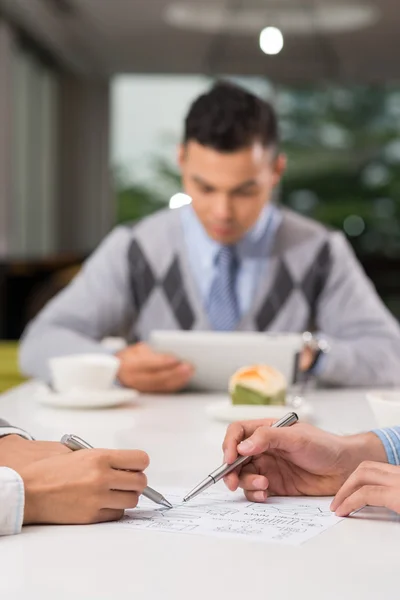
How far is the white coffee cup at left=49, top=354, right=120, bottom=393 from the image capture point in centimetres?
171

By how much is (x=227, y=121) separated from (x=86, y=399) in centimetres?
83

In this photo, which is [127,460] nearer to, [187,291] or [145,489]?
[145,489]

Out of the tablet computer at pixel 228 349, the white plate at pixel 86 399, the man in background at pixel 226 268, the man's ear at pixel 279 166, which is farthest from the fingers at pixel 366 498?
the man's ear at pixel 279 166

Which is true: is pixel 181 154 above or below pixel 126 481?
above

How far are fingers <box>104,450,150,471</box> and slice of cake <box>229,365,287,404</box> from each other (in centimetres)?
62

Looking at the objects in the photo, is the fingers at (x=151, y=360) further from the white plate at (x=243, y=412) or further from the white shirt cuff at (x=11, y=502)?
the white shirt cuff at (x=11, y=502)

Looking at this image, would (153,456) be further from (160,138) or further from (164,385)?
(160,138)

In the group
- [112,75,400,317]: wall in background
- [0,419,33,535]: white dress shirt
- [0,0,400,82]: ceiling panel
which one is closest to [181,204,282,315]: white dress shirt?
[0,419,33,535]: white dress shirt

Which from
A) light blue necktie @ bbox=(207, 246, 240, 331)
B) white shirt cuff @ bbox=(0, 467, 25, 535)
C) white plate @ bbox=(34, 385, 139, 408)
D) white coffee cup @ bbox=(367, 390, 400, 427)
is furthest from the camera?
light blue necktie @ bbox=(207, 246, 240, 331)

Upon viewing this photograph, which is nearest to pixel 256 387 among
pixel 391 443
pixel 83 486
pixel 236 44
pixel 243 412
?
pixel 243 412

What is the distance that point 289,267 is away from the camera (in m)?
2.43

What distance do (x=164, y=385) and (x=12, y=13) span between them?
5.67 meters

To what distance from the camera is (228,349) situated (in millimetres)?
1811

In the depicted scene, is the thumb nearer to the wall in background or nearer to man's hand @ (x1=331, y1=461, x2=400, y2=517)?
man's hand @ (x1=331, y1=461, x2=400, y2=517)
